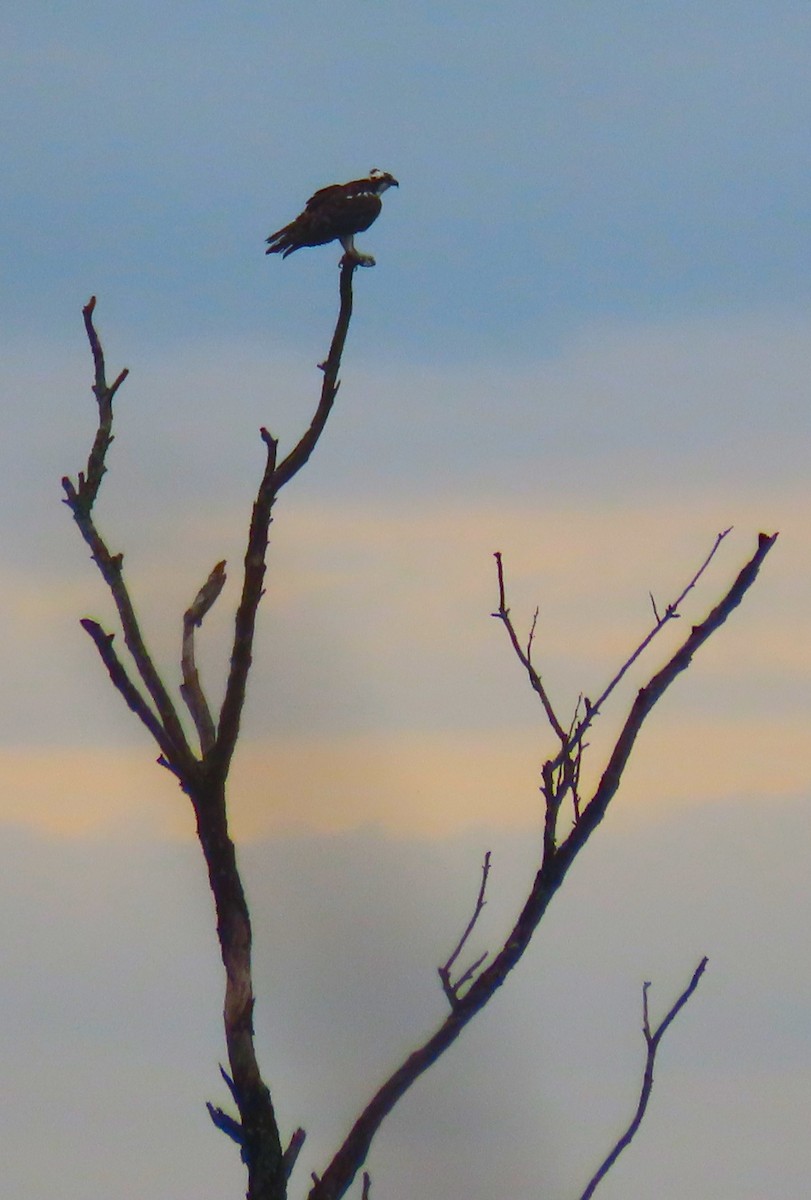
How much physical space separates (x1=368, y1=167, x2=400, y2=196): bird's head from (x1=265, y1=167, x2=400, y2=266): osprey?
0.36m

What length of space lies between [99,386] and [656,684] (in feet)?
12.8

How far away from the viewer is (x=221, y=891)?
8953mm

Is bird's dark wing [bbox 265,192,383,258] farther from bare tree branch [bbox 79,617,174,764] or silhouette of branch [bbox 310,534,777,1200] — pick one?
silhouette of branch [bbox 310,534,777,1200]

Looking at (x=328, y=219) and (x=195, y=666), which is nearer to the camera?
(x=195, y=666)

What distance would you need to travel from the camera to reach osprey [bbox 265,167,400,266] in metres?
15.2

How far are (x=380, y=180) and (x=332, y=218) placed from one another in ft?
6.32

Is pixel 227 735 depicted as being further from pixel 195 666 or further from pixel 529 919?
pixel 529 919

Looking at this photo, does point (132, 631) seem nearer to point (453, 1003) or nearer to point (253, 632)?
point (253, 632)

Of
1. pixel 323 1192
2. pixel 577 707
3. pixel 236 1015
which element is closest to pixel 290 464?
pixel 577 707

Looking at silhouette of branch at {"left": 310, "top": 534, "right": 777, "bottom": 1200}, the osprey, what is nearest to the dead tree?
silhouette of branch at {"left": 310, "top": 534, "right": 777, "bottom": 1200}

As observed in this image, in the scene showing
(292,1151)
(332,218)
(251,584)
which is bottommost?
(292,1151)

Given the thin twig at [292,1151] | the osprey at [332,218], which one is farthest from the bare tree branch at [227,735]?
the osprey at [332,218]

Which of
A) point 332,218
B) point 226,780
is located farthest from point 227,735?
point 332,218

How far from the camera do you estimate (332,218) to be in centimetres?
1532
